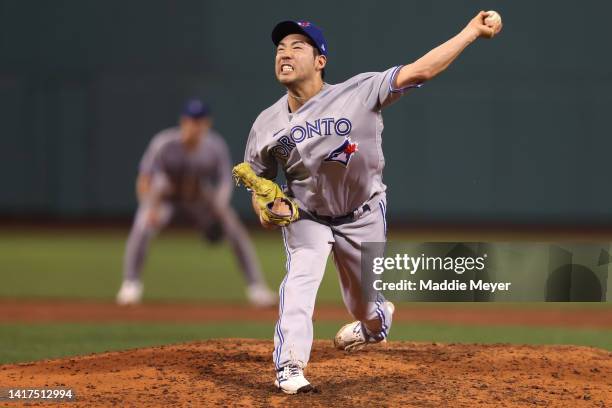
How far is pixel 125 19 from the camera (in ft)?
65.4

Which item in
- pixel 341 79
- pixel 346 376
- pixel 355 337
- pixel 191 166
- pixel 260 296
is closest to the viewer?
pixel 346 376

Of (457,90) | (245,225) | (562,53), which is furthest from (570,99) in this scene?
(245,225)

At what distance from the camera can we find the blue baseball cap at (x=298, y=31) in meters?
4.48

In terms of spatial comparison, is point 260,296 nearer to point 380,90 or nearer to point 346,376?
point 346,376

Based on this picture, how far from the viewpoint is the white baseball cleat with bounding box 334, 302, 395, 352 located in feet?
17.4

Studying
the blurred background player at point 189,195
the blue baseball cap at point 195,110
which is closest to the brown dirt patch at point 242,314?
the blurred background player at point 189,195

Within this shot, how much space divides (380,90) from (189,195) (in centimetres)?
611

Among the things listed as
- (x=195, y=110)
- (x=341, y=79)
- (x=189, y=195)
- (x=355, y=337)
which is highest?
(x=341, y=79)

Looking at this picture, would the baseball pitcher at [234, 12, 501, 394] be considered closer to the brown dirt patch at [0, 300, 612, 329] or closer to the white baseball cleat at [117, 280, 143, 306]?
the brown dirt patch at [0, 300, 612, 329]

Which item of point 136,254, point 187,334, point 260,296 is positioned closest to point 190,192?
point 136,254

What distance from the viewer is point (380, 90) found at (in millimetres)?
4434

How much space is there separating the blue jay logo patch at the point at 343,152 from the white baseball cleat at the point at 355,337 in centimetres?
115

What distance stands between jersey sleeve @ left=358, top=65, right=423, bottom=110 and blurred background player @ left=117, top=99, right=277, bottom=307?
494 centimetres

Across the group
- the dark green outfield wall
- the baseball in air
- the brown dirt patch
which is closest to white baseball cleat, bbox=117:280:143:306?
the brown dirt patch
